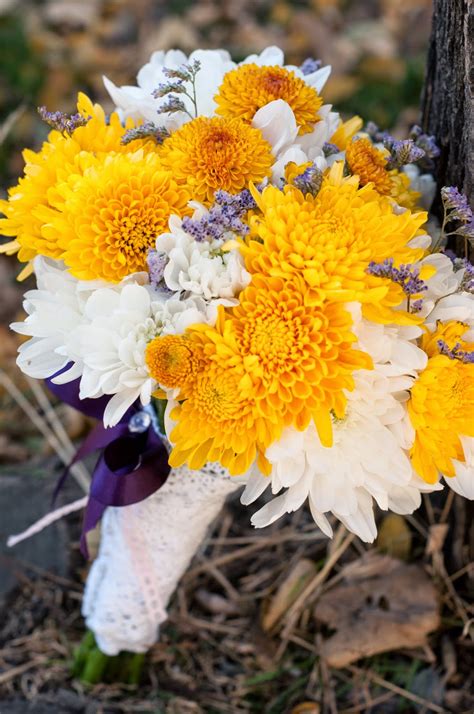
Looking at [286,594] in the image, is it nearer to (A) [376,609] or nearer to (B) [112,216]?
(A) [376,609]

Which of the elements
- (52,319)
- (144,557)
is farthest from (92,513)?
(52,319)

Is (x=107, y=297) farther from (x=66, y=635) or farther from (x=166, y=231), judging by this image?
(x=66, y=635)

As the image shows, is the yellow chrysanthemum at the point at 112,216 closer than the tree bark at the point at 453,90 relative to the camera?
Yes

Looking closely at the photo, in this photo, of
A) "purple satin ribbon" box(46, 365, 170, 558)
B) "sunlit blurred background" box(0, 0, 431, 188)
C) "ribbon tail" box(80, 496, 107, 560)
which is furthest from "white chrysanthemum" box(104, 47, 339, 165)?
"sunlit blurred background" box(0, 0, 431, 188)

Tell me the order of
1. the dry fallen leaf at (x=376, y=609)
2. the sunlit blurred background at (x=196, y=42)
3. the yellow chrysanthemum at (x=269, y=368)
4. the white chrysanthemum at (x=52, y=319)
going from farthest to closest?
the sunlit blurred background at (x=196, y=42) → the dry fallen leaf at (x=376, y=609) → the white chrysanthemum at (x=52, y=319) → the yellow chrysanthemum at (x=269, y=368)

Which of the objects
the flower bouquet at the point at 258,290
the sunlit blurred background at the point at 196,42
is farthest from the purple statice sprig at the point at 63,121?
the sunlit blurred background at the point at 196,42

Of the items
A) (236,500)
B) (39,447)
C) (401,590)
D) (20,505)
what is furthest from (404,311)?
(39,447)

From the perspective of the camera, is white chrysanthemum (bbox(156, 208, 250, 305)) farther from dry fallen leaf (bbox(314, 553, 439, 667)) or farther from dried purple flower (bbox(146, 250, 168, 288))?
dry fallen leaf (bbox(314, 553, 439, 667))

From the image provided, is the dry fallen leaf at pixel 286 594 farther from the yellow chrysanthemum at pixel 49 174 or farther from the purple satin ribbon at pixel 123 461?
the yellow chrysanthemum at pixel 49 174

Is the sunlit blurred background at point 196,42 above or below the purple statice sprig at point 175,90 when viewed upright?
below
